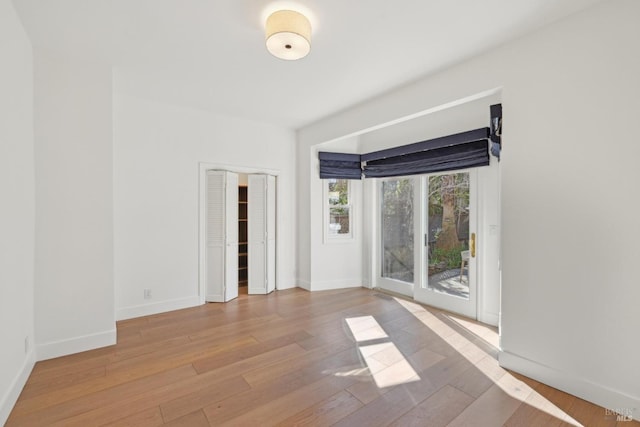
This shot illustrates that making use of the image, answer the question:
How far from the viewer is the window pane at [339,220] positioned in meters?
4.98

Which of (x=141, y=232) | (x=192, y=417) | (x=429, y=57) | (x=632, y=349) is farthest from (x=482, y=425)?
(x=141, y=232)

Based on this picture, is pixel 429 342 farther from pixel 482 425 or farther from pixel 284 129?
pixel 284 129

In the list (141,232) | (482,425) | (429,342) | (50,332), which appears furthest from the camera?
(141,232)

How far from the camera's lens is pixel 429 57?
268 cm

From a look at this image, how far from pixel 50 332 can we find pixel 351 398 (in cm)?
271

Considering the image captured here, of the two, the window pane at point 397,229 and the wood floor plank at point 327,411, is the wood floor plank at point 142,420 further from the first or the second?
the window pane at point 397,229

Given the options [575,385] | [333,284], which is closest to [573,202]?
[575,385]

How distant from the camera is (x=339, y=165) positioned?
4859 millimetres

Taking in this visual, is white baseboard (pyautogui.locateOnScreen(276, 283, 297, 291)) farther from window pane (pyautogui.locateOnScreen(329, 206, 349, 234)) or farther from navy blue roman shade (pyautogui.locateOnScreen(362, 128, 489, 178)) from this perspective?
navy blue roman shade (pyautogui.locateOnScreen(362, 128, 489, 178))

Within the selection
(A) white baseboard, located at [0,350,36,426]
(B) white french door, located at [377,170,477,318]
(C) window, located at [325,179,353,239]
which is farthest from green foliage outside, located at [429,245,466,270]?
(A) white baseboard, located at [0,350,36,426]

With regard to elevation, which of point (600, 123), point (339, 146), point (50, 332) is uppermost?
point (339, 146)

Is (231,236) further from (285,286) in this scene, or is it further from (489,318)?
(489,318)

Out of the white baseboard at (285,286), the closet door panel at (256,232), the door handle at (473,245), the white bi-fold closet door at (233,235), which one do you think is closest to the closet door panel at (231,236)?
the white bi-fold closet door at (233,235)

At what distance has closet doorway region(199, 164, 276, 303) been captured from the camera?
426cm
